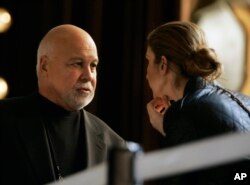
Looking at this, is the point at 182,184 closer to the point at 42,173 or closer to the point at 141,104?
the point at 42,173

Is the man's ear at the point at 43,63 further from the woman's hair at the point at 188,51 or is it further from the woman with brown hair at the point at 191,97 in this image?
the woman's hair at the point at 188,51

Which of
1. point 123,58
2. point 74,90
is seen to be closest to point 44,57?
point 74,90

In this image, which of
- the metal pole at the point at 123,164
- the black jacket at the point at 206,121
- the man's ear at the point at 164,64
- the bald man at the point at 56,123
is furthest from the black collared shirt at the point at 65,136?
the metal pole at the point at 123,164

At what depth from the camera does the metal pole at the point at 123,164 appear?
53 cm

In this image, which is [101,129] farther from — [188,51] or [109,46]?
[109,46]

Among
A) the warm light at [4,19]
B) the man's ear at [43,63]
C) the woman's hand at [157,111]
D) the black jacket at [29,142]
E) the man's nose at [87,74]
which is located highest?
the warm light at [4,19]

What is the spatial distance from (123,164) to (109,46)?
7.99 ft

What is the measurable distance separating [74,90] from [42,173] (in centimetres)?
35

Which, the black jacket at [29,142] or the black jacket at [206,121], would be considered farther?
the black jacket at [29,142]

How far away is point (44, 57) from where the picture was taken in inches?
84.6

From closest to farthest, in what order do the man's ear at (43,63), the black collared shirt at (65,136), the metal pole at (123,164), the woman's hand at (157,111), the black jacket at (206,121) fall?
the metal pole at (123,164) < the black jacket at (206,121) < the woman's hand at (157,111) < the black collared shirt at (65,136) < the man's ear at (43,63)

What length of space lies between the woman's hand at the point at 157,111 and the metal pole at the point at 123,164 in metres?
1.17

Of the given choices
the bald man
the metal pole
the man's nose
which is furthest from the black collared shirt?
the metal pole

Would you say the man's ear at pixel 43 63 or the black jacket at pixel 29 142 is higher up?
the man's ear at pixel 43 63
